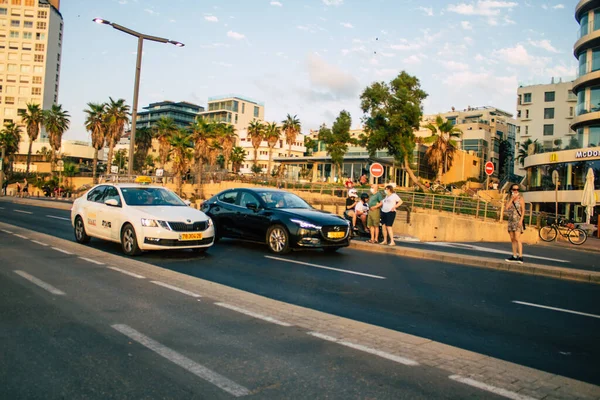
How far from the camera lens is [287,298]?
7141mm

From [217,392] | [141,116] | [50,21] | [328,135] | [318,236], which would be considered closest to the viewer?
[217,392]

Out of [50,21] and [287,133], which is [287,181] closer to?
[287,133]

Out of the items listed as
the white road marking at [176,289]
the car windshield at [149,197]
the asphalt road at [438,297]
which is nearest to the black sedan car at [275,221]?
the asphalt road at [438,297]

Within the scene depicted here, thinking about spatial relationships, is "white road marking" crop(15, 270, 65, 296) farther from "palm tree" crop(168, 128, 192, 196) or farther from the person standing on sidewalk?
"palm tree" crop(168, 128, 192, 196)

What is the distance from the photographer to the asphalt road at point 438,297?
522 centimetres

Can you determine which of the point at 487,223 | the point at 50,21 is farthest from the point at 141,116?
the point at 487,223

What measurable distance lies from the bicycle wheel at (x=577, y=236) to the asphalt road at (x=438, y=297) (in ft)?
45.4

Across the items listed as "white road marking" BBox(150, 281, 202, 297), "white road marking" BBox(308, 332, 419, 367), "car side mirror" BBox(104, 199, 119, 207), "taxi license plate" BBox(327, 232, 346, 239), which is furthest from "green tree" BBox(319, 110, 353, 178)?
"white road marking" BBox(308, 332, 419, 367)

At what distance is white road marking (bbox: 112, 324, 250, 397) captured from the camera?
3625 mm

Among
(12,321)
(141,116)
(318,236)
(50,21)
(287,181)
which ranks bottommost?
(12,321)

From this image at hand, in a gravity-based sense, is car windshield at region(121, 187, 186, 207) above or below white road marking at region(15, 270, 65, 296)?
above

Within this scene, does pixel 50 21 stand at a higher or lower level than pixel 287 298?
higher

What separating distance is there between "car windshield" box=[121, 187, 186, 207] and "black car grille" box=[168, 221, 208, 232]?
126 cm

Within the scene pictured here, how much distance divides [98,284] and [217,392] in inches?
176
